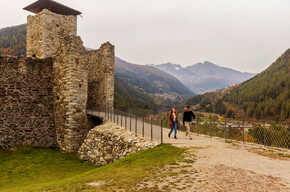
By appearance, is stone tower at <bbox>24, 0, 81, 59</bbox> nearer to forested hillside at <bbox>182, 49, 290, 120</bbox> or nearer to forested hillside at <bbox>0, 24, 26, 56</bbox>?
forested hillside at <bbox>182, 49, 290, 120</bbox>

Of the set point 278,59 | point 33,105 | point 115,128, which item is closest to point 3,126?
point 33,105

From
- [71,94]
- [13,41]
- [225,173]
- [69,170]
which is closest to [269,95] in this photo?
[71,94]

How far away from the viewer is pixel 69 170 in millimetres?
13562

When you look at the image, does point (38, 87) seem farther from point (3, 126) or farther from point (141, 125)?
point (141, 125)

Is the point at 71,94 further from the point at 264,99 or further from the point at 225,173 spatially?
the point at 264,99

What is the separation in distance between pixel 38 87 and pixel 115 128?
8581 mm

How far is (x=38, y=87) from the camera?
63.8ft

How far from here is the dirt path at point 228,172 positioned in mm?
6258

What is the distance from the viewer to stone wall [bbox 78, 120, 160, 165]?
12344 millimetres

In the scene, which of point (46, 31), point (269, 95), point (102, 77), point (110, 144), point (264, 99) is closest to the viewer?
point (110, 144)

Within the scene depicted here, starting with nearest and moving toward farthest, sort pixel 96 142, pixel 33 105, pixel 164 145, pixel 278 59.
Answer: pixel 164 145 → pixel 96 142 → pixel 33 105 → pixel 278 59

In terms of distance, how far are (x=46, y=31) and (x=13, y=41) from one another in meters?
114

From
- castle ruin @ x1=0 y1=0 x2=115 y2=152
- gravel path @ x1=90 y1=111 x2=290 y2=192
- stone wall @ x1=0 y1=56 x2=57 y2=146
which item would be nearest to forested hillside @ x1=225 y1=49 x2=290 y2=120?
castle ruin @ x1=0 y1=0 x2=115 y2=152

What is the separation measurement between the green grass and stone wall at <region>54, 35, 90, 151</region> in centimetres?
150
